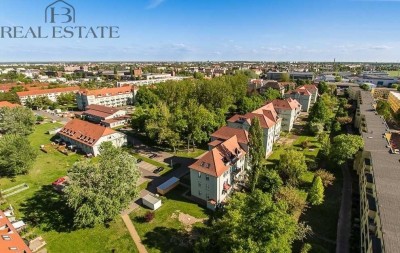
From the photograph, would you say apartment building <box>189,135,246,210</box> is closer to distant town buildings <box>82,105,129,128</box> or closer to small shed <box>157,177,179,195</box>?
small shed <box>157,177,179,195</box>

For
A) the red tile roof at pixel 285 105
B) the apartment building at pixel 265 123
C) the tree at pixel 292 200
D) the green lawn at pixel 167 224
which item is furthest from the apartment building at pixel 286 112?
the green lawn at pixel 167 224

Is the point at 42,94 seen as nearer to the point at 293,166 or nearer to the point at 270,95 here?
the point at 270,95

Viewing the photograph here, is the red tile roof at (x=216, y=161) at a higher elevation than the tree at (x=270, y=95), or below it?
below

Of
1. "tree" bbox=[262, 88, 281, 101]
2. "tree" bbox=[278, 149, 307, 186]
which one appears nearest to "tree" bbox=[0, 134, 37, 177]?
"tree" bbox=[278, 149, 307, 186]

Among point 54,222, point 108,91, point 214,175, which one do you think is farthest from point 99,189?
point 108,91

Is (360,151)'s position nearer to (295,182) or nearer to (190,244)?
(295,182)

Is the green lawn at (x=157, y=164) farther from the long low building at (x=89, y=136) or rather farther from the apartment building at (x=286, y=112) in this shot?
the apartment building at (x=286, y=112)
